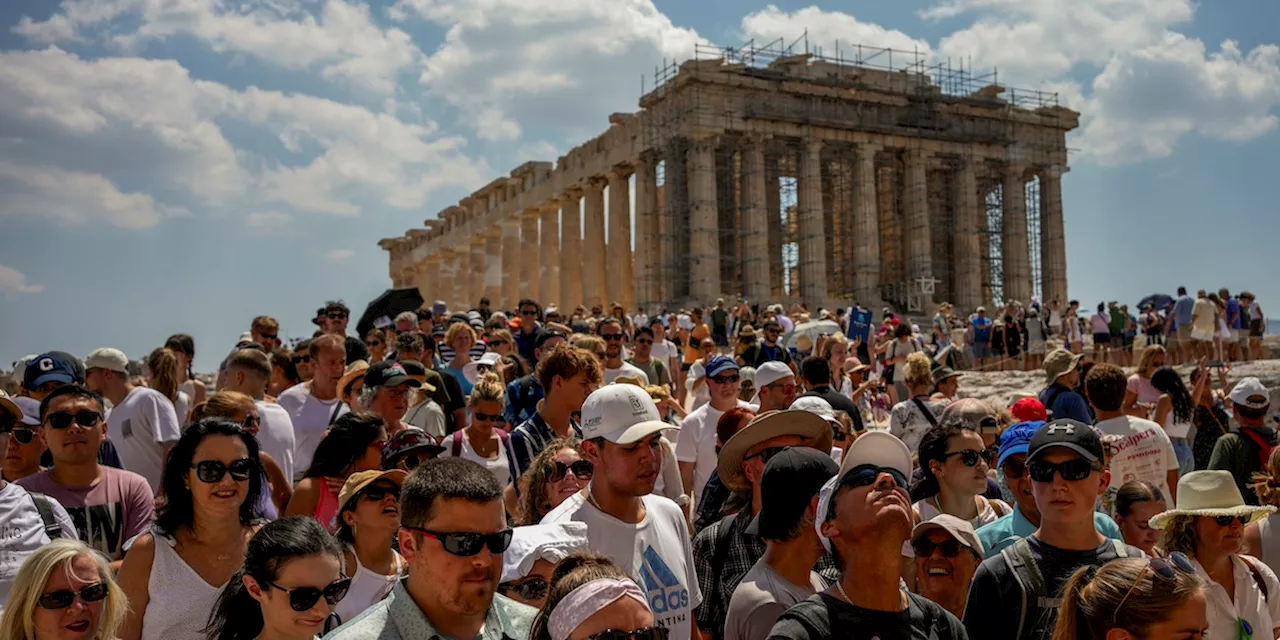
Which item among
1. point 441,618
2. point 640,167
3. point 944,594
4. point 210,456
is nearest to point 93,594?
point 210,456

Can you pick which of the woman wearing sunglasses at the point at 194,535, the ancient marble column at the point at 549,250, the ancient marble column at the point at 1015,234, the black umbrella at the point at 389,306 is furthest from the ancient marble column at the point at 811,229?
the woman wearing sunglasses at the point at 194,535

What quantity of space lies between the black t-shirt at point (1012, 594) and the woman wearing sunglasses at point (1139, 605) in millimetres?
473

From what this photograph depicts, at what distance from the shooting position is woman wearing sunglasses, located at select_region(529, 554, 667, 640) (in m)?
3.49

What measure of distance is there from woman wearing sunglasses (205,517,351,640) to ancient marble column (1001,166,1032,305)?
44.2m

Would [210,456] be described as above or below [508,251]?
below

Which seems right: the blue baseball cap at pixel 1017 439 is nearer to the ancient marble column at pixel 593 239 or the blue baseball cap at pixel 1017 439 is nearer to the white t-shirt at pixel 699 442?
the white t-shirt at pixel 699 442

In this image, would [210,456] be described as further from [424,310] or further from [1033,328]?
[1033,328]

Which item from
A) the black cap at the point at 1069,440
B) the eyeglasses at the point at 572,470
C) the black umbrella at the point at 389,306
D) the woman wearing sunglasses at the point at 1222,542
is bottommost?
the woman wearing sunglasses at the point at 1222,542

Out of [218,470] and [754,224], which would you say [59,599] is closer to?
[218,470]

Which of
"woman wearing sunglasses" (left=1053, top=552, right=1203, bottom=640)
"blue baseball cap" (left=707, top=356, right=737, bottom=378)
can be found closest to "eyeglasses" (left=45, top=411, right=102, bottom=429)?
"blue baseball cap" (left=707, top=356, right=737, bottom=378)

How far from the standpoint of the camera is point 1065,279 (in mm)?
47000

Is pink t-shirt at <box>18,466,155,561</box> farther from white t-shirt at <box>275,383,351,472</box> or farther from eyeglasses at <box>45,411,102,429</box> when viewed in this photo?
white t-shirt at <box>275,383,351,472</box>

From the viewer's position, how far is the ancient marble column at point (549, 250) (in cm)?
4906

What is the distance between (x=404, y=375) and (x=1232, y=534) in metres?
4.71
